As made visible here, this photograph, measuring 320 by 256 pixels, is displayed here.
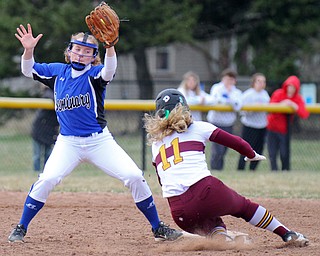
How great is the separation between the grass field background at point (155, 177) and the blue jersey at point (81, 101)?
409 centimetres

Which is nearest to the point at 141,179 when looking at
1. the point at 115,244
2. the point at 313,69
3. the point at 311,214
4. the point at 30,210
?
the point at 115,244

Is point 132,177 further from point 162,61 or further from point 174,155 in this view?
point 162,61

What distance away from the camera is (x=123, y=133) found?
50.0 ft

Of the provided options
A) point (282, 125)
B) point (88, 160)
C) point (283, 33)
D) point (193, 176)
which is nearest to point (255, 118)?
point (282, 125)

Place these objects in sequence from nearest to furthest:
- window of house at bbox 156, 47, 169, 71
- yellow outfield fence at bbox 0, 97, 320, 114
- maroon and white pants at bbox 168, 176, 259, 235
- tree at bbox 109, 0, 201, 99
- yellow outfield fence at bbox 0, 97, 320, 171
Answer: maroon and white pants at bbox 168, 176, 259, 235 < yellow outfield fence at bbox 0, 97, 320, 114 < yellow outfield fence at bbox 0, 97, 320, 171 < tree at bbox 109, 0, 201, 99 < window of house at bbox 156, 47, 169, 71

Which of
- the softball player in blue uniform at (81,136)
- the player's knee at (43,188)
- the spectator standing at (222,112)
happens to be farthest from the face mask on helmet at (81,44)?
the spectator standing at (222,112)

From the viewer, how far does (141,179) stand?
6488 millimetres

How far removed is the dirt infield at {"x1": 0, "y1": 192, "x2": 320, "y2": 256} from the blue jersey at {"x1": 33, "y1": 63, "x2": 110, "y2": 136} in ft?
3.35

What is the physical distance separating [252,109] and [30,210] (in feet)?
24.3

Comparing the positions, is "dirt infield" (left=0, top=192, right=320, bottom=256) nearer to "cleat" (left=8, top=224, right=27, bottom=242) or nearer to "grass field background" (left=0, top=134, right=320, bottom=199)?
"cleat" (left=8, top=224, right=27, bottom=242)

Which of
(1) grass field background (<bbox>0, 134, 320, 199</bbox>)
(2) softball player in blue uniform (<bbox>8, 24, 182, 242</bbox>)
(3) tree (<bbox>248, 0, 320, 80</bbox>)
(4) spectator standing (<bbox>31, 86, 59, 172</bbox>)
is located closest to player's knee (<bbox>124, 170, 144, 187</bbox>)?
(2) softball player in blue uniform (<bbox>8, 24, 182, 242</bbox>)

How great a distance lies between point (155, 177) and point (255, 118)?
8.13 feet

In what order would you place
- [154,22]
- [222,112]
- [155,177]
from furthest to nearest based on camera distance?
[154,22]
[222,112]
[155,177]

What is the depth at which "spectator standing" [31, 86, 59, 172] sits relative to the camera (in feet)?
42.5
